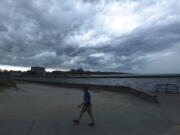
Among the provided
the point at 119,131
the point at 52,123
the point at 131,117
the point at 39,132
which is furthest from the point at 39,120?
the point at 131,117

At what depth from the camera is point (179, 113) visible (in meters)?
8.80

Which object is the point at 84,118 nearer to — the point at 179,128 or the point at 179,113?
the point at 179,128

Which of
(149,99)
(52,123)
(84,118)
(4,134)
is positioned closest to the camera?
(4,134)

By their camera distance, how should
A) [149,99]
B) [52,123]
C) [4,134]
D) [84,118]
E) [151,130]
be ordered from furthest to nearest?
[149,99], [84,118], [52,123], [151,130], [4,134]

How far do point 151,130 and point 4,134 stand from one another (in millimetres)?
4796

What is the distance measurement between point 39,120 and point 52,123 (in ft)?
2.54

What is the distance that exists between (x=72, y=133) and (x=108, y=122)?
71.5 inches

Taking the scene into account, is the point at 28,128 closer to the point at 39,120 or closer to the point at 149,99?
the point at 39,120

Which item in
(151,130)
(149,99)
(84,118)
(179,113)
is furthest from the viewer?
(149,99)

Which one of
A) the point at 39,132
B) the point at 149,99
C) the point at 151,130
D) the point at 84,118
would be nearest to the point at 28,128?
the point at 39,132

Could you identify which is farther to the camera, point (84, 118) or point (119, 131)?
point (84, 118)

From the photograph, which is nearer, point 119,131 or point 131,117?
point 119,131

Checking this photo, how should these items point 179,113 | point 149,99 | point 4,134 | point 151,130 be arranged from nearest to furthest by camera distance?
1. point 4,134
2. point 151,130
3. point 179,113
4. point 149,99

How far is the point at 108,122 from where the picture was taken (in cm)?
747
